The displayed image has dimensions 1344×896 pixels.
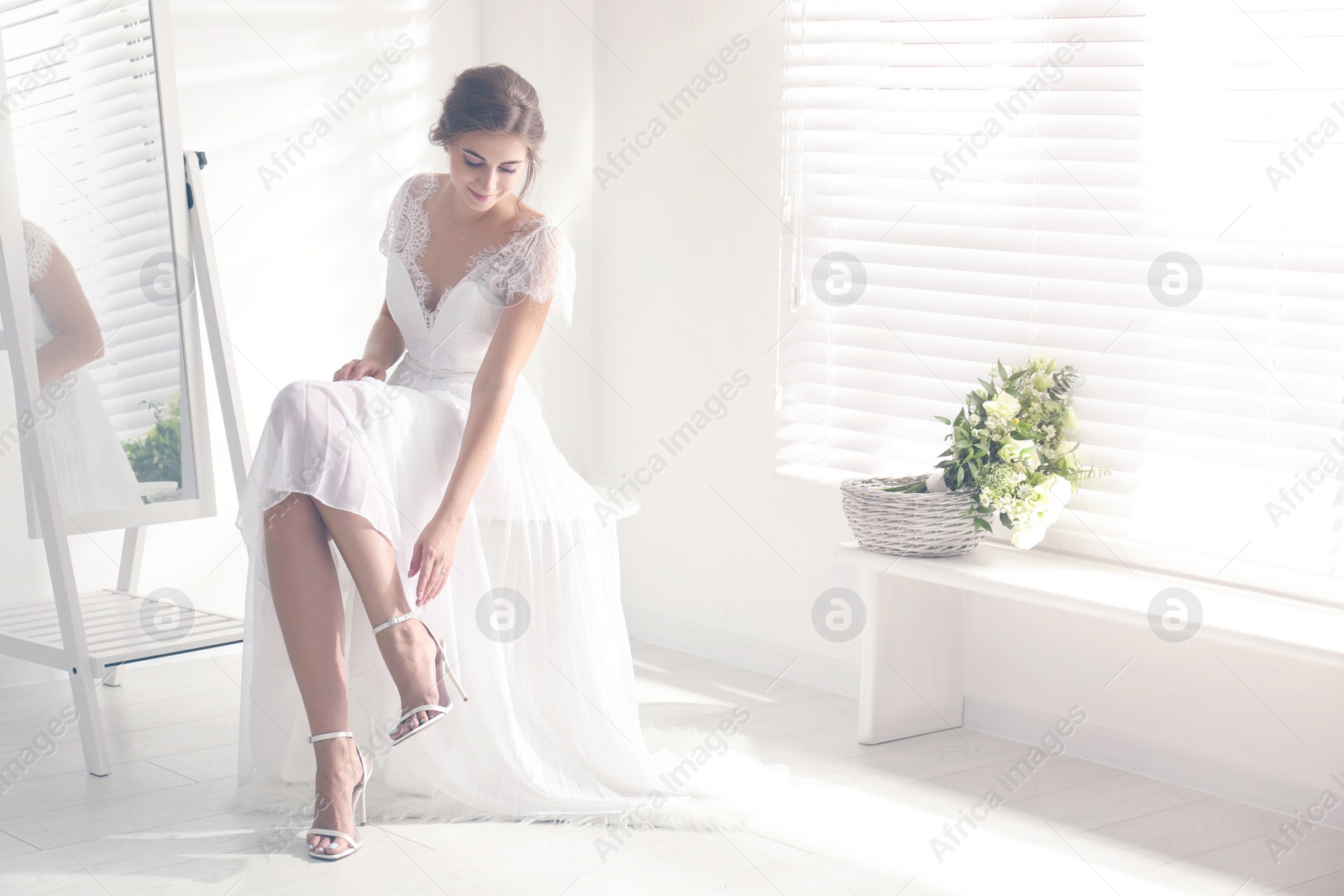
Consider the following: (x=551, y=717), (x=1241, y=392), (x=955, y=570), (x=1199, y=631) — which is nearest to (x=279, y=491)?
(x=551, y=717)

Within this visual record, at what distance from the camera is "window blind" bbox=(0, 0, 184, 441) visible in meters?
2.62

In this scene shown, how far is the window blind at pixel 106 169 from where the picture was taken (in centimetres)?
262

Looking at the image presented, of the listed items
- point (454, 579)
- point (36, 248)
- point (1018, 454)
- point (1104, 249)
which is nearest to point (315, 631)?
point (454, 579)

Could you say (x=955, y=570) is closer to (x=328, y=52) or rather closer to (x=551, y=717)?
(x=551, y=717)

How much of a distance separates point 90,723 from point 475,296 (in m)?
1.08

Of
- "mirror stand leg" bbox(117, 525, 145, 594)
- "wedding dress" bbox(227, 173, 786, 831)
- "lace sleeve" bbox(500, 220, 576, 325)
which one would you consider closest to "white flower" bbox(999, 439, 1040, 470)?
"wedding dress" bbox(227, 173, 786, 831)

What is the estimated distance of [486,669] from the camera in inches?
90.3

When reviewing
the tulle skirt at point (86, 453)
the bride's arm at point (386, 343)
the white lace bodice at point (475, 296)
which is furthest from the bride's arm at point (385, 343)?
the tulle skirt at point (86, 453)

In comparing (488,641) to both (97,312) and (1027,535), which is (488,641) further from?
(97,312)

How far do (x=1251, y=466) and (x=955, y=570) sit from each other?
56 centimetres

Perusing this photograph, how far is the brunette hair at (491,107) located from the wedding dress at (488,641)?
196 mm

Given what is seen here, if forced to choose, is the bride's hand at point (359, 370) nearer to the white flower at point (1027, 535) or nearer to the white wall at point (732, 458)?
the white wall at point (732, 458)

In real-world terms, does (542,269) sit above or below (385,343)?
above

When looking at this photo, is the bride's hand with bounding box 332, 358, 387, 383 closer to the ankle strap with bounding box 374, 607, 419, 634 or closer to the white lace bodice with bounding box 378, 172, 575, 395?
the white lace bodice with bounding box 378, 172, 575, 395
